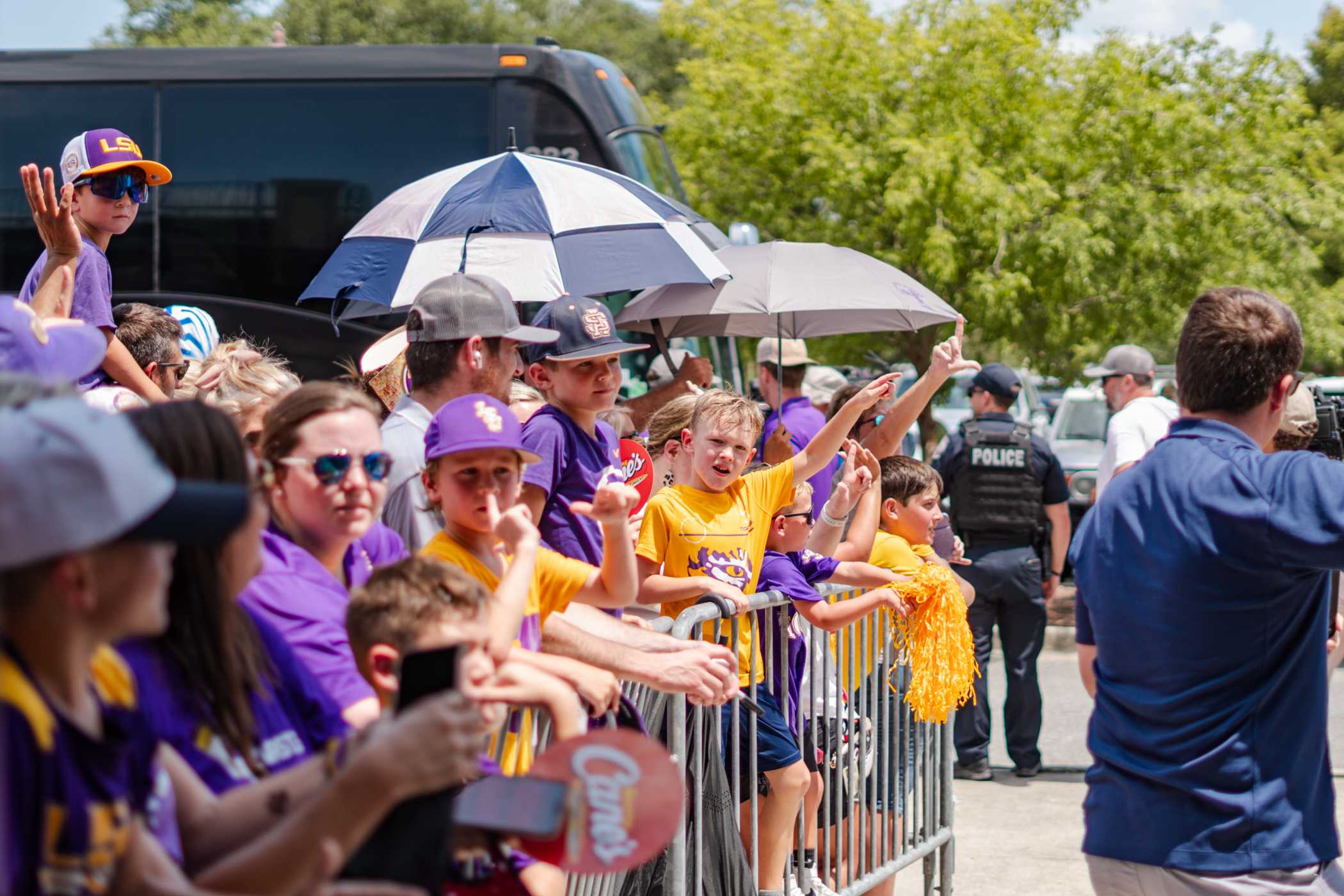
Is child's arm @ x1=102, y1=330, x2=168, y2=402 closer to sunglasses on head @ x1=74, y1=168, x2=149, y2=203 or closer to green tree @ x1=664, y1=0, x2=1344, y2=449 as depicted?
sunglasses on head @ x1=74, y1=168, x2=149, y2=203

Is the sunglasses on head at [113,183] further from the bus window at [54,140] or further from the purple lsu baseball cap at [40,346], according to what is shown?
the bus window at [54,140]

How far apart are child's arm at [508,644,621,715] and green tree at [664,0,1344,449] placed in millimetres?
12488

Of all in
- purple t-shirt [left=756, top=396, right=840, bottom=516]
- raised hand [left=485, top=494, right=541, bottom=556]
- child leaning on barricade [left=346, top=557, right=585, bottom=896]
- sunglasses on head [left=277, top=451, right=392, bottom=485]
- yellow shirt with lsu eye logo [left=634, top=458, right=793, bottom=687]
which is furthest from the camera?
purple t-shirt [left=756, top=396, right=840, bottom=516]

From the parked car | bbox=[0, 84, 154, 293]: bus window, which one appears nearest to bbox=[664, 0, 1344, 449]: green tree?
the parked car

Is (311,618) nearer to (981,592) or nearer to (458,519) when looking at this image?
(458,519)

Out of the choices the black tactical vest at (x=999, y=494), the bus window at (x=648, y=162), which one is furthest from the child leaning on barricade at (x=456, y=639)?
the bus window at (x=648, y=162)

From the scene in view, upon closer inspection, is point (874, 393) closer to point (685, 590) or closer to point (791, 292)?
point (685, 590)

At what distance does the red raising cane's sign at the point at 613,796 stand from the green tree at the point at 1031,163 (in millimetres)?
13315

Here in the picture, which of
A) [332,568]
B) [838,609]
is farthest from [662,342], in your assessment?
[332,568]

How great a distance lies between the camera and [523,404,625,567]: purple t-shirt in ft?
14.5

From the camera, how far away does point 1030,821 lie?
7.44 m

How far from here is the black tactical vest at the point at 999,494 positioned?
28.5ft

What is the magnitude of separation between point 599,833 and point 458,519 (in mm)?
1276

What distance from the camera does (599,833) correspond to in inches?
85.5
